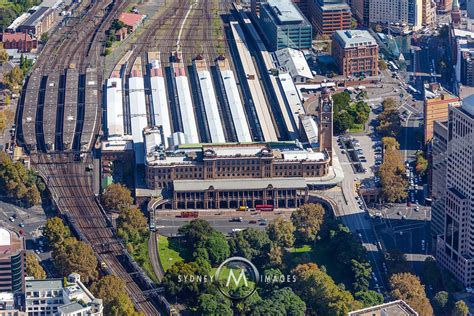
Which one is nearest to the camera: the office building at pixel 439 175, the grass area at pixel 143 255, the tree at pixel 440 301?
the tree at pixel 440 301

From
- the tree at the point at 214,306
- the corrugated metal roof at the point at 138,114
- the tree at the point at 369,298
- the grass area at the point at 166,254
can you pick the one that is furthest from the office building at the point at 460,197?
the corrugated metal roof at the point at 138,114

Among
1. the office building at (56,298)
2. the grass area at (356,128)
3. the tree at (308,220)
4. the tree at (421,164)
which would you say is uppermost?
the office building at (56,298)

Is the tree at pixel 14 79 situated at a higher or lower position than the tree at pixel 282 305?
higher

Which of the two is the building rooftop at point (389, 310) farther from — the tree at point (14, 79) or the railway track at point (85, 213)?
the tree at point (14, 79)

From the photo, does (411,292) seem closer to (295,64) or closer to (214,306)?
(214,306)

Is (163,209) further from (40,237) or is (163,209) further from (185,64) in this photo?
(185,64)

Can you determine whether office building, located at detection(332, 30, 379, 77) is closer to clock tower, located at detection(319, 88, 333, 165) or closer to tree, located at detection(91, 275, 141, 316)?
clock tower, located at detection(319, 88, 333, 165)

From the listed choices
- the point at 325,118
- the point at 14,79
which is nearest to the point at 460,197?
the point at 325,118
